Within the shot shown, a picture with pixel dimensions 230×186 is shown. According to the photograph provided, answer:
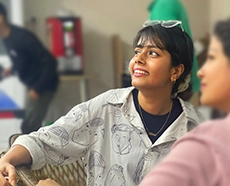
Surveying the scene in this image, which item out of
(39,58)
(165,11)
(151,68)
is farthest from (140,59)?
(39,58)

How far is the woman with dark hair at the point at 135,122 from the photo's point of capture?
103cm

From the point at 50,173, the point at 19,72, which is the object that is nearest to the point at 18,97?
the point at 19,72

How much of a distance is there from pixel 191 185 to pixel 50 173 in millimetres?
640

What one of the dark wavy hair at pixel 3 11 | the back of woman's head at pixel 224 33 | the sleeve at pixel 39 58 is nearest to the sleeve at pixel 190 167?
the back of woman's head at pixel 224 33

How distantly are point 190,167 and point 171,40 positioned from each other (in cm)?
55

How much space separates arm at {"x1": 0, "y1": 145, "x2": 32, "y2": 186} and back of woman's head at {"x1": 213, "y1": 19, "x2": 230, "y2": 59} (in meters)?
0.49

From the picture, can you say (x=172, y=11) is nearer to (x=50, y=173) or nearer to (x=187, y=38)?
(x=187, y=38)

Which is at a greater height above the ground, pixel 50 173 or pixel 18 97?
pixel 50 173

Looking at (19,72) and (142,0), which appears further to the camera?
(142,0)

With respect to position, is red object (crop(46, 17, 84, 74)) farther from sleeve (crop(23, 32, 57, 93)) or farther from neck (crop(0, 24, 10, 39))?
neck (crop(0, 24, 10, 39))

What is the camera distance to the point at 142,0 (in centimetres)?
Result: 384

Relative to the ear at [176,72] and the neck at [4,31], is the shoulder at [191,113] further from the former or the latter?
the neck at [4,31]

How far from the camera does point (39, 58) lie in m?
2.94

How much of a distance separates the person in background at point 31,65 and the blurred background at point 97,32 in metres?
0.46
